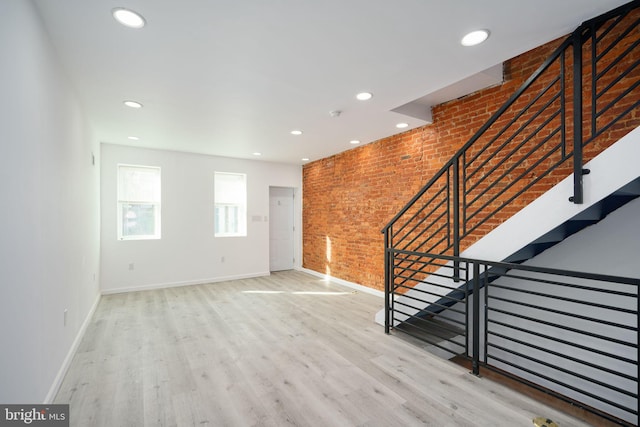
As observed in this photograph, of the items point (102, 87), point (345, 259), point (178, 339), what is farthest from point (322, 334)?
point (102, 87)

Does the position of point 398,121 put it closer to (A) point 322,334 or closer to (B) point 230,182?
(A) point 322,334

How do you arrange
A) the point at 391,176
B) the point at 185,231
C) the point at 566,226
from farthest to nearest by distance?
the point at 185,231 → the point at 391,176 → the point at 566,226

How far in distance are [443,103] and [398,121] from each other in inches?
23.9

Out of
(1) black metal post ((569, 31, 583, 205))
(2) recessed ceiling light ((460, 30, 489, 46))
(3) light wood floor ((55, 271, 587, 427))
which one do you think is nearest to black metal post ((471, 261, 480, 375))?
(3) light wood floor ((55, 271, 587, 427))

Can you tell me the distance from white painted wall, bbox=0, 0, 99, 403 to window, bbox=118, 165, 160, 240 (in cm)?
242

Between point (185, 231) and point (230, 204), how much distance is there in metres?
1.08

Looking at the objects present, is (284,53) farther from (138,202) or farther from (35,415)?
(138,202)

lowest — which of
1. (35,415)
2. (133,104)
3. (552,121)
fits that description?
(35,415)

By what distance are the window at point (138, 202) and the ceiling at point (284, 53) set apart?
1665 millimetres

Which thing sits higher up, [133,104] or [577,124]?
[133,104]

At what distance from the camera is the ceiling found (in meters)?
1.82

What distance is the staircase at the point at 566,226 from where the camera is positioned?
1806mm

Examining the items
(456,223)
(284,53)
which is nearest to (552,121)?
(456,223)

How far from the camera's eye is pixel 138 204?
211 inches
